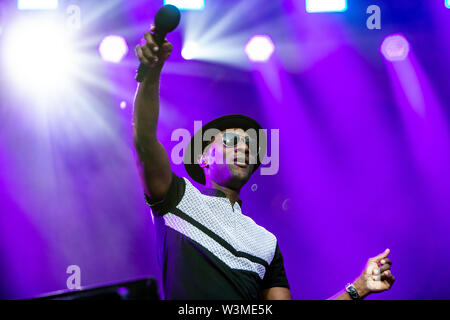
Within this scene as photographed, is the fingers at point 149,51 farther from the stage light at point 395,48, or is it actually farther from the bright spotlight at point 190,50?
the stage light at point 395,48

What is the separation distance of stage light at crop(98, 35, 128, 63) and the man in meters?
1.49

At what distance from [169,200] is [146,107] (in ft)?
1.30

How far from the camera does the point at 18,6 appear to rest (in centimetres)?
333

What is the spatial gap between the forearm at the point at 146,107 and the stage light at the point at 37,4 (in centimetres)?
213

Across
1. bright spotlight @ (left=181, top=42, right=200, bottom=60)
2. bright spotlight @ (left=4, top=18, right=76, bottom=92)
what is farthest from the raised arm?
bright spotlight @ (left=4, top=18, right=76, bottom=92)

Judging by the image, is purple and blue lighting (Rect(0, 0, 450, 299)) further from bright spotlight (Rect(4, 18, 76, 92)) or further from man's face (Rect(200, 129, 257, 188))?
man's face (Rect(200, 129, 257, 188))

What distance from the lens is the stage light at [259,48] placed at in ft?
11.0

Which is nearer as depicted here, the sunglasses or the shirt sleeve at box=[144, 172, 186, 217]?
the shirt sleeve at box=[144, 172, 186, 217]

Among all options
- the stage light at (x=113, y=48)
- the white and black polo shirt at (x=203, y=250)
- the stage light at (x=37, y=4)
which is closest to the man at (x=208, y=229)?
the white and black polo shirt at (x=203, y=250)

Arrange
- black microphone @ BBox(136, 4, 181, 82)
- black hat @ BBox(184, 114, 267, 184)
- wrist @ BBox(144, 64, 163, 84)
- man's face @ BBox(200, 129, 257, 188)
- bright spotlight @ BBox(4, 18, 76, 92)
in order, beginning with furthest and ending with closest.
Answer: bright spotlight @ BBox(4, 18, 76, 92)
black hat @ BBox(184, 114, 267, 184)
man's face @ BBox(200, 129, 257, 188)
wrist @ BBox(144, 64, 163, 84)
black microphone @ BBox(136, 4, 181, 82)

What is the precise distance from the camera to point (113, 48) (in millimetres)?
3346

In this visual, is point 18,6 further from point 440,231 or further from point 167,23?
point 440,231

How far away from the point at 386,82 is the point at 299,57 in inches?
26.0

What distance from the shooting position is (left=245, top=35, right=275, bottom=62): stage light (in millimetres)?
3367
